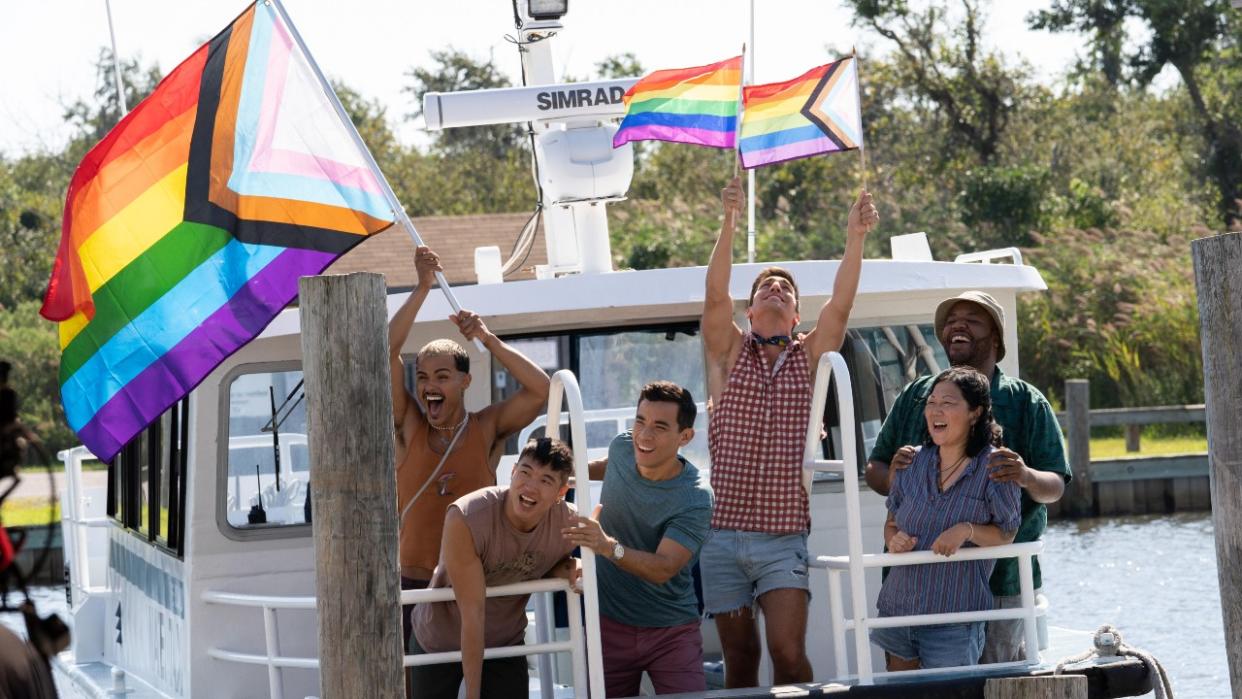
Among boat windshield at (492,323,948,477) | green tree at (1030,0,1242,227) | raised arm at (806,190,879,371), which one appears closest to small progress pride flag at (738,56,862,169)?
boat windshield at (492,323,948,477)

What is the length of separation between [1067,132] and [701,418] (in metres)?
30.5

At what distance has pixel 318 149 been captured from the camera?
6.64 m

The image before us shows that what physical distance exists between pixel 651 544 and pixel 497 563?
22.3 inches

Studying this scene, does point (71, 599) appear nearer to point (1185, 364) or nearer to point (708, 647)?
point (708, 647)

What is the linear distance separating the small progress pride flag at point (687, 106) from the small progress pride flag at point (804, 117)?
0.52ft

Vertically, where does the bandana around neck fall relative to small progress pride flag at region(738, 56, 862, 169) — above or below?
below

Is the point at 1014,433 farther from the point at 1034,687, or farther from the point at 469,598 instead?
the point at 469,598

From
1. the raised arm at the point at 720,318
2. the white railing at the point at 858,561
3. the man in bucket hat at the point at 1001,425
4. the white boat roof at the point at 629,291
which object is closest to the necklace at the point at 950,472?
the man in bucket hat at the point at 1001,425

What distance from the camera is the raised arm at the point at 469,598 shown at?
228 inches

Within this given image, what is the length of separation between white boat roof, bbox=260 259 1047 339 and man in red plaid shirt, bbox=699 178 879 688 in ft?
2.87

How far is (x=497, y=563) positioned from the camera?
19.6 ft

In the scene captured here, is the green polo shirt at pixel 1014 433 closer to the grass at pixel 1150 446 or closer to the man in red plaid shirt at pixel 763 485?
the man in red plaid shirt at pixel 763 485

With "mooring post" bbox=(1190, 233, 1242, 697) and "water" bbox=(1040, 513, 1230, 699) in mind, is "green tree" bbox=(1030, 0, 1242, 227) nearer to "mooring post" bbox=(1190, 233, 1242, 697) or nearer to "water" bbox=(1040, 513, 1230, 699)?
"water" bbox=(1040, 513, 1230, 699)

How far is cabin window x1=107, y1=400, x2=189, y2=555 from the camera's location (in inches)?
309
